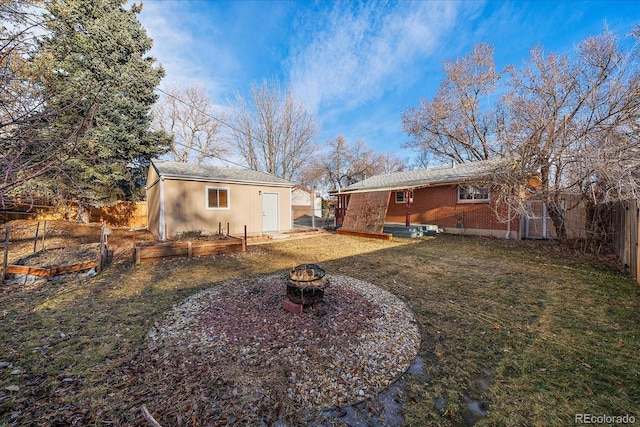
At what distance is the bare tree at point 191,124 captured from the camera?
21.9m

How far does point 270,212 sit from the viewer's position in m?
12.7

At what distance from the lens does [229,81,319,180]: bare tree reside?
834 inches

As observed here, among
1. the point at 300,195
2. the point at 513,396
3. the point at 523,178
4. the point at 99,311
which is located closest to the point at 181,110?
the point at 300,195

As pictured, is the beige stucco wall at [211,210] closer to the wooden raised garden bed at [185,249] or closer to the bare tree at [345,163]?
the wooden raised garden bed at [185,249]

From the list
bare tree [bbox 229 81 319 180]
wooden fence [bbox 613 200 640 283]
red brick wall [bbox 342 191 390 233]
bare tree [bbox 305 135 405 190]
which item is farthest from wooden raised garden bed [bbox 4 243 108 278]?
bare tree [bbox 305 135 405 190]

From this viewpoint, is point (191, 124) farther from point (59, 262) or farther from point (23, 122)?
point (23, 122)

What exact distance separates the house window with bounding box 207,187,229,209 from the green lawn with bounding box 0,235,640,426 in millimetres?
4761

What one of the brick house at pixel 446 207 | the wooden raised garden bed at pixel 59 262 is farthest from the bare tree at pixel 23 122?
the brick house at pixel 446 207

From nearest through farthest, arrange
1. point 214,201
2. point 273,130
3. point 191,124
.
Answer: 1. point 214,201
2. point 273,130
3. point 191,124

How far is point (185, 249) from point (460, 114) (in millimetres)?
20449

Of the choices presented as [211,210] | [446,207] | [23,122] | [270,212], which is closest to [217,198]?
[211,210]

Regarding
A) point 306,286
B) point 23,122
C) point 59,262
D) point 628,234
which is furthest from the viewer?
point 59,262

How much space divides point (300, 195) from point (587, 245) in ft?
92.4

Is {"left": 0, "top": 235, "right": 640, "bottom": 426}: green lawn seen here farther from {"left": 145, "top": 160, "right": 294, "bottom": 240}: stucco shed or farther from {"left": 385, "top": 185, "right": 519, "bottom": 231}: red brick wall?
{"left": 385, "top": 185, "right": 519, "bottom": 231}: red brick wall
